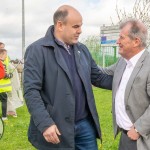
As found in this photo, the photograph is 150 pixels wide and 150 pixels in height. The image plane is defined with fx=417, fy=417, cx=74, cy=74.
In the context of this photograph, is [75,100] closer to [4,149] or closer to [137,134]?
[137,134]

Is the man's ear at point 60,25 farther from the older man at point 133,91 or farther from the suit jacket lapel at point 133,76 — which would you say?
the suit jacket lapel at point 133,76

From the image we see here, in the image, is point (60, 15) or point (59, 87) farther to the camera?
point (60, 15)

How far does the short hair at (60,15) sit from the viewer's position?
3.88 meters

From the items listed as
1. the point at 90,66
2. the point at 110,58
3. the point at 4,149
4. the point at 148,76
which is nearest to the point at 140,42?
the point at 148,76

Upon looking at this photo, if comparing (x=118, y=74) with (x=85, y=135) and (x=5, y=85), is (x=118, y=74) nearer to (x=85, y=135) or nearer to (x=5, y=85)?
(x=85, y=135)

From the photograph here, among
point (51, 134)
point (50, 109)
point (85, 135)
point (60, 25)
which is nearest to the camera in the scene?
point (51, 134)

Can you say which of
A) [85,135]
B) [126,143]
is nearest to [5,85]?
[85,135]

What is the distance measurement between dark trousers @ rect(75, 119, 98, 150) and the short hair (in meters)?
1.00

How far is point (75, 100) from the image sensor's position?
12.8ft

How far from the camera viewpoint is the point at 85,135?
13.4 ft

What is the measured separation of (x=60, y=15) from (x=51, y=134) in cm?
112

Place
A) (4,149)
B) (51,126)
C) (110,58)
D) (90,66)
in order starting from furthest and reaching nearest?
(110,58) < (4,149) < (90,66) < (51,126)

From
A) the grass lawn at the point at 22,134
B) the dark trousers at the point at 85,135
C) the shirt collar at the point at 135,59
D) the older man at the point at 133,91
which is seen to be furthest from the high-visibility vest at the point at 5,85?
the shirt collar at the point at 135,59

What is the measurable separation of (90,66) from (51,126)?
0.95m
